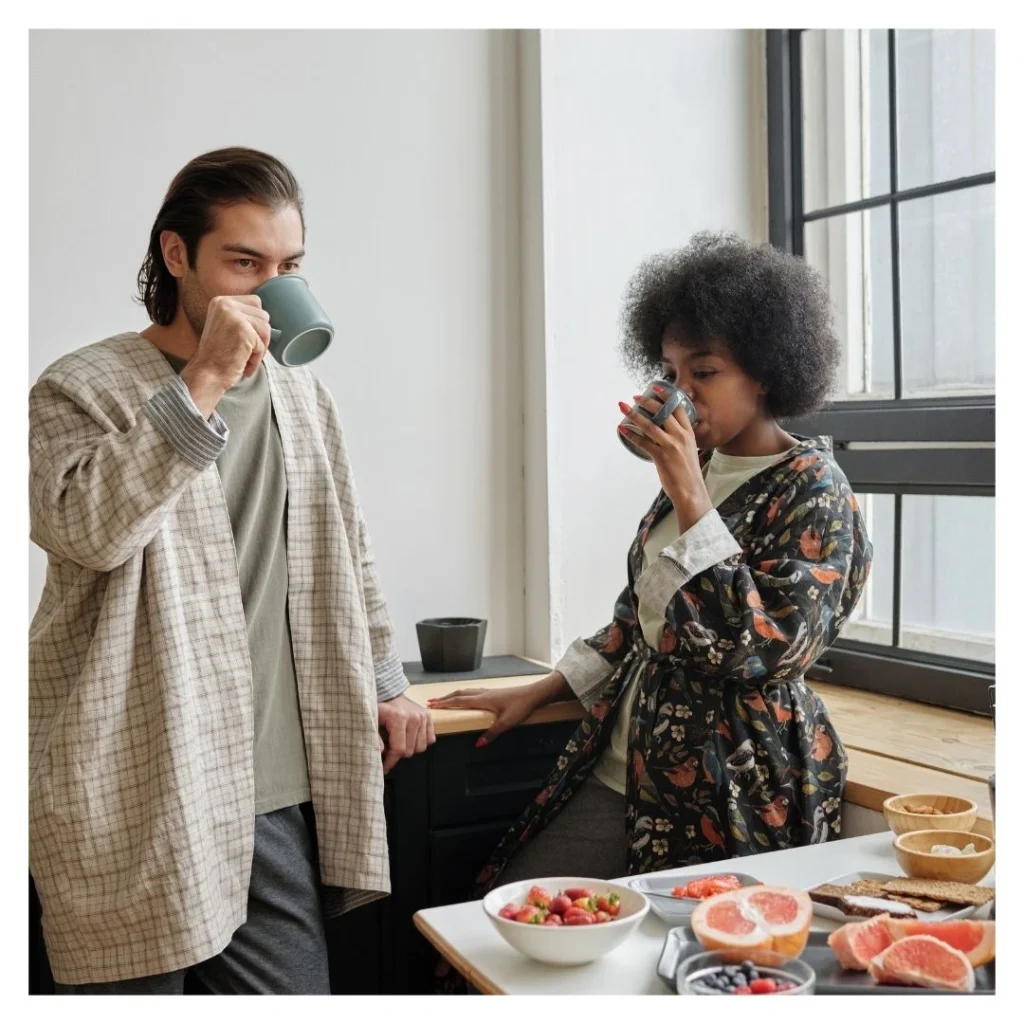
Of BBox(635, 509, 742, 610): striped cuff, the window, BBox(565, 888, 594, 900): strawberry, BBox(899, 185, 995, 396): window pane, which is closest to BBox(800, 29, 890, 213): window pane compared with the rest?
the window

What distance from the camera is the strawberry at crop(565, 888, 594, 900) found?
1.16 metres

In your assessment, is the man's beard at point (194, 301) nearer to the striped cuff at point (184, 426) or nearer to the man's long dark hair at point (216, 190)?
the man's long dark hair at point (216, 190)

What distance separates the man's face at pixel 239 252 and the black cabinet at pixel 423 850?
857 millimetres

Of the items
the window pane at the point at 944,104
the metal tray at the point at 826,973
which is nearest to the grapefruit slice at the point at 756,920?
the metal tray at the point at 826,973

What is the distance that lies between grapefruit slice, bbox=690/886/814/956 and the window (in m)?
1.09

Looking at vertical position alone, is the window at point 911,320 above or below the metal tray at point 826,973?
above

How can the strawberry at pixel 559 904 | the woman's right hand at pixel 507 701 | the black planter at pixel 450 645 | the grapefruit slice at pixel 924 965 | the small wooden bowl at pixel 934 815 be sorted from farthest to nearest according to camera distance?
1. the black planter at pixel 450 645
2. the woman's right hand at pixel 507 701
3. the small wooden bowl at pixel 934 815
4. the strawberry at pixel 559 904
5. the grapefruit slice at pixel 924 965

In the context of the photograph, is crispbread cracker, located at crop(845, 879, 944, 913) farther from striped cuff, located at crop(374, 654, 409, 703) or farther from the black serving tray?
striped cuff, located at crop(374, 654, 409, 703)

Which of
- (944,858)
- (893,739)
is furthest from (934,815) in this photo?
(893,739)

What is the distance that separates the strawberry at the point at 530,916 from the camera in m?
1.09

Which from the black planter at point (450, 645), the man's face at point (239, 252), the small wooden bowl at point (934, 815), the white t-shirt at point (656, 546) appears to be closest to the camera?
the small wooden bowl at point (934, 815)
